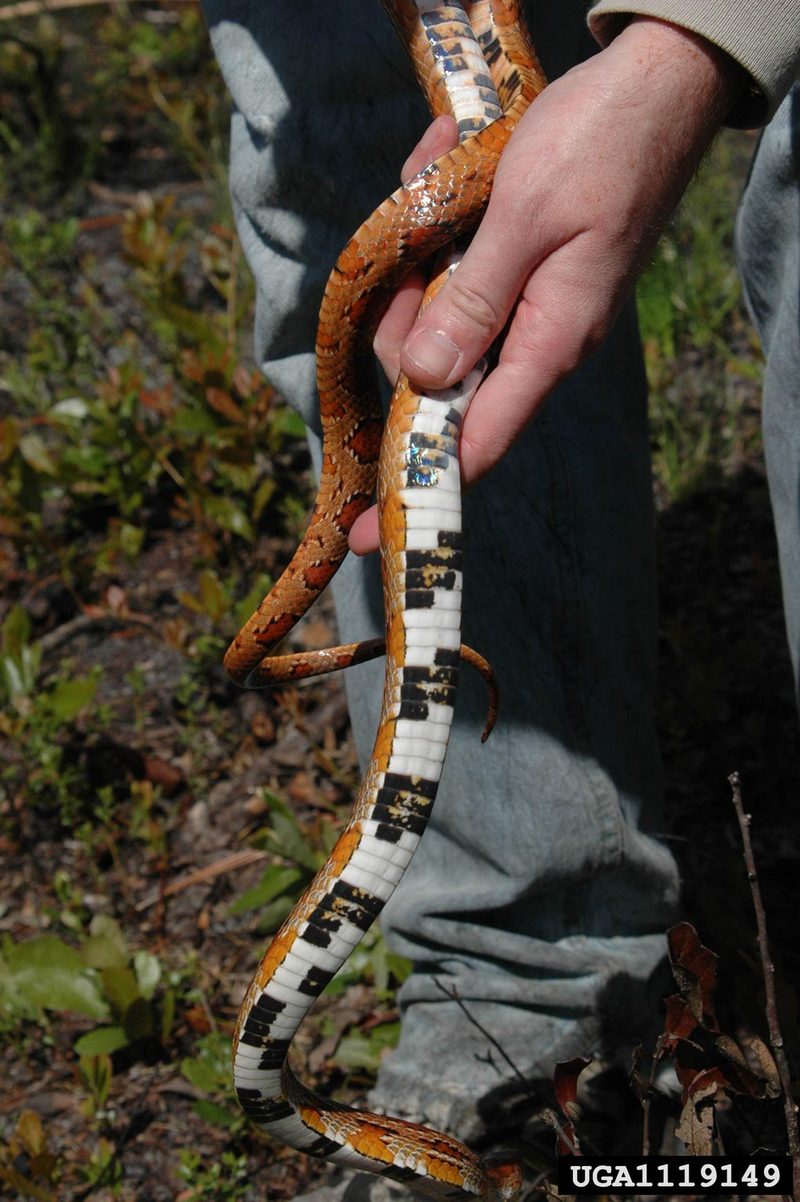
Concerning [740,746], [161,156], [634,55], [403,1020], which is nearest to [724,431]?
[740,746]

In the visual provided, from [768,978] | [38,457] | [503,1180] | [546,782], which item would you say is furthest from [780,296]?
[38,457]

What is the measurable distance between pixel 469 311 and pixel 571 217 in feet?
0.42

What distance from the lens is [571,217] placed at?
1.08 meters

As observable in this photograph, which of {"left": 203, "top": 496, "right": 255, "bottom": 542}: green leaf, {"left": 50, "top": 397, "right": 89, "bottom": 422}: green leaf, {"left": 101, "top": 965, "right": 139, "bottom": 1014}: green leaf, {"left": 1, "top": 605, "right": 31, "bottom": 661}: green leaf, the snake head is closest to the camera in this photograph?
the snake head

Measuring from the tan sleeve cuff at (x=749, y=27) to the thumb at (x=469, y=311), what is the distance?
0.24m

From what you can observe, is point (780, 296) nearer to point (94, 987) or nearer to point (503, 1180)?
point (503, 1180)

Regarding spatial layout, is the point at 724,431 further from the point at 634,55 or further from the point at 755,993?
the point at 634,55

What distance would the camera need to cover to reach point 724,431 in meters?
2.99

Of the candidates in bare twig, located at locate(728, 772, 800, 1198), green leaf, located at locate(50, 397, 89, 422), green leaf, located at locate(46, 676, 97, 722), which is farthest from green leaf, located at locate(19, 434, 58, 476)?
bare twig, located at locate(728, 772, 800, 1198)

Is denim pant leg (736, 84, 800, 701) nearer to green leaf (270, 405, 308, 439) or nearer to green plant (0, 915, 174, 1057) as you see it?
green plant (0, 915, 174, 1057)

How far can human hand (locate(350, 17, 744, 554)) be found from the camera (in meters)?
1.07

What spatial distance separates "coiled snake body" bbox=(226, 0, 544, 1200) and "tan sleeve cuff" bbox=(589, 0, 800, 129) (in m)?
0.17

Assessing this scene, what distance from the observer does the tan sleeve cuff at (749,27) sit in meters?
1.07

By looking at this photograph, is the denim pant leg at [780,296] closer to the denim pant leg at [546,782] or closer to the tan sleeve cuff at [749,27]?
the denim pant leg at [546,782]
